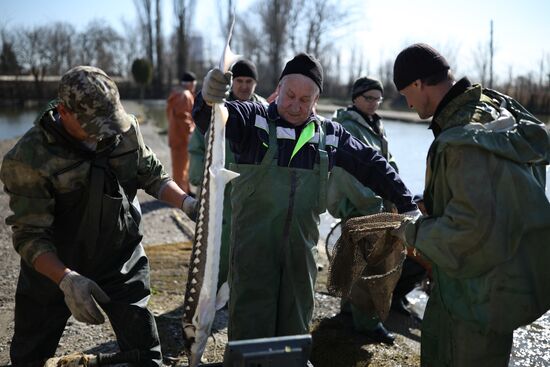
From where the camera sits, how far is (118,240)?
9.99 ft

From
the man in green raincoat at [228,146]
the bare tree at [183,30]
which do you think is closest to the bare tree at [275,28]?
the bare tree at [183,30]

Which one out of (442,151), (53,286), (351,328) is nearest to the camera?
(442,151)

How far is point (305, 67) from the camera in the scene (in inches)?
Answer: 126

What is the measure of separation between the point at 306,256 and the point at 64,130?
153cm

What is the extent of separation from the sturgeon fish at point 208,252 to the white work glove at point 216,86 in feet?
0.14

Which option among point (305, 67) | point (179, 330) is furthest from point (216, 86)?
point (179, 330)

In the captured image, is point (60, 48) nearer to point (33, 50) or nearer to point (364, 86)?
point (33, 50)

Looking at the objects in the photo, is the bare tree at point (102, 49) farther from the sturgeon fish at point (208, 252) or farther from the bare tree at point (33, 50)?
the sturgeon fish at point (208, 252)

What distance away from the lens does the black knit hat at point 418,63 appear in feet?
8.87

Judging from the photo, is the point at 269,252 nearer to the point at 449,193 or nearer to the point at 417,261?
the point at 449,193

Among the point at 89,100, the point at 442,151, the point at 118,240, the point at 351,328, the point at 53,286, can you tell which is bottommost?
the point at 351,328

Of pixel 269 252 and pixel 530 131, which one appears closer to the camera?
pixel 530 131

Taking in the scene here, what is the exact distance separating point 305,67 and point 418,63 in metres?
0.74

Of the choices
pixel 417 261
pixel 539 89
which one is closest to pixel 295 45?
pixel 539 89
